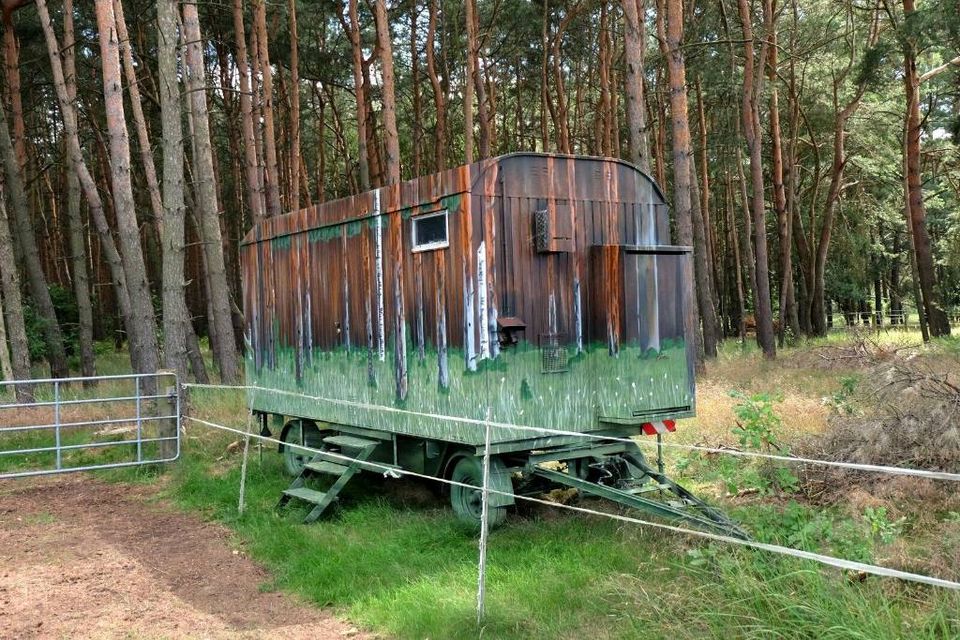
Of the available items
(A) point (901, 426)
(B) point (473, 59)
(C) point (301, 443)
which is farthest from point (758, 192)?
(C) point (301, 443)

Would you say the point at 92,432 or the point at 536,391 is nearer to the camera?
the point at 536,391

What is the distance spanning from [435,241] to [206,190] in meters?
9.96

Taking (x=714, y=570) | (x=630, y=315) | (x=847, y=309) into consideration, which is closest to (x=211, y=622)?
(x=714, y=570)

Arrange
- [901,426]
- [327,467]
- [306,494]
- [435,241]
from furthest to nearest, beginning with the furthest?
[327,467]
[306,494]
[901,426]
[435,241]

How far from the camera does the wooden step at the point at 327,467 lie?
8298 mm

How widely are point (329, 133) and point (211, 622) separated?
35.5m

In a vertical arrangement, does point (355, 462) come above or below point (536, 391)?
below

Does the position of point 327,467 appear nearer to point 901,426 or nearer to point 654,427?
point 654,427

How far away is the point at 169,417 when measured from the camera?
10898 mm

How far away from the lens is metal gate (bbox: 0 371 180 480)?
10500 mm

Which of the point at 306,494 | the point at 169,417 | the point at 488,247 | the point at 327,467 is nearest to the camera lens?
the point at 488,247

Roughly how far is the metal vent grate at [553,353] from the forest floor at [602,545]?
1.34 meters

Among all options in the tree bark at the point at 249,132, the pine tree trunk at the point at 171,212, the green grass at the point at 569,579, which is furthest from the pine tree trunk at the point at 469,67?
the green grass at the point at 569,579

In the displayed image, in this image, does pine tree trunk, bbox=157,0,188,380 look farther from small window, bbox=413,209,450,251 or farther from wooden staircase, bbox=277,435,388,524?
small window, bbox=413,209,450,251
